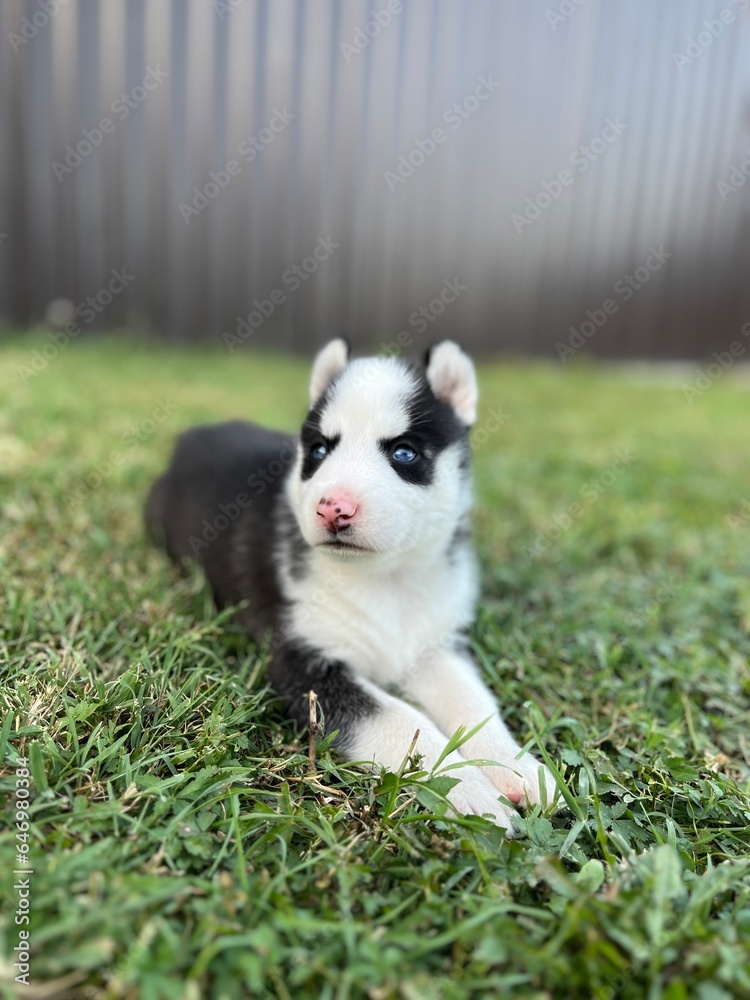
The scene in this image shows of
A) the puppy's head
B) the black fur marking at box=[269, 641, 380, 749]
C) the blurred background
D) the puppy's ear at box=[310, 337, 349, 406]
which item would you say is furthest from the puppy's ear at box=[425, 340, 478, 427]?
the blurred background

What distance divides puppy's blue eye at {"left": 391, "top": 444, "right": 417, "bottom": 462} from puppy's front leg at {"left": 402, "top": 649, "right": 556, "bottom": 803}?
710mm

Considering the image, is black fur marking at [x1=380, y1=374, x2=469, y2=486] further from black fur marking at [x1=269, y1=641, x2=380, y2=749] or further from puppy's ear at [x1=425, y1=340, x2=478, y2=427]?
black fur marking at [x1=269, y1=641, x2=380, y2=749]

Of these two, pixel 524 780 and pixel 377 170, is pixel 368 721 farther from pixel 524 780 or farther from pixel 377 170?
pixel 377 170

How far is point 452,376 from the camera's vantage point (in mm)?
2662

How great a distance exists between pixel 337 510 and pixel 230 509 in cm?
106

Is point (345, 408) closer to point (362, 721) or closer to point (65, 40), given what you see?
point (362, 721)

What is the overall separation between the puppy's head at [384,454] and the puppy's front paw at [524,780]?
0.73 meters

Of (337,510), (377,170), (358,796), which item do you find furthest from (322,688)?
(377,170)

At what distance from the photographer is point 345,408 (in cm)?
241

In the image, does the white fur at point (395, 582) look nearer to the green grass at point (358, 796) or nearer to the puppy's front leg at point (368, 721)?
the puppy's front leg at point (368, 721)

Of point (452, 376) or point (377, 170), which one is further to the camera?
point (377, 170)

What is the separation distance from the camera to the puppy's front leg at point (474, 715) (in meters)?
1.99

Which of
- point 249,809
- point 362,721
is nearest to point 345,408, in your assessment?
point 362,721

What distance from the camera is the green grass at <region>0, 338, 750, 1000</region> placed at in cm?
130
